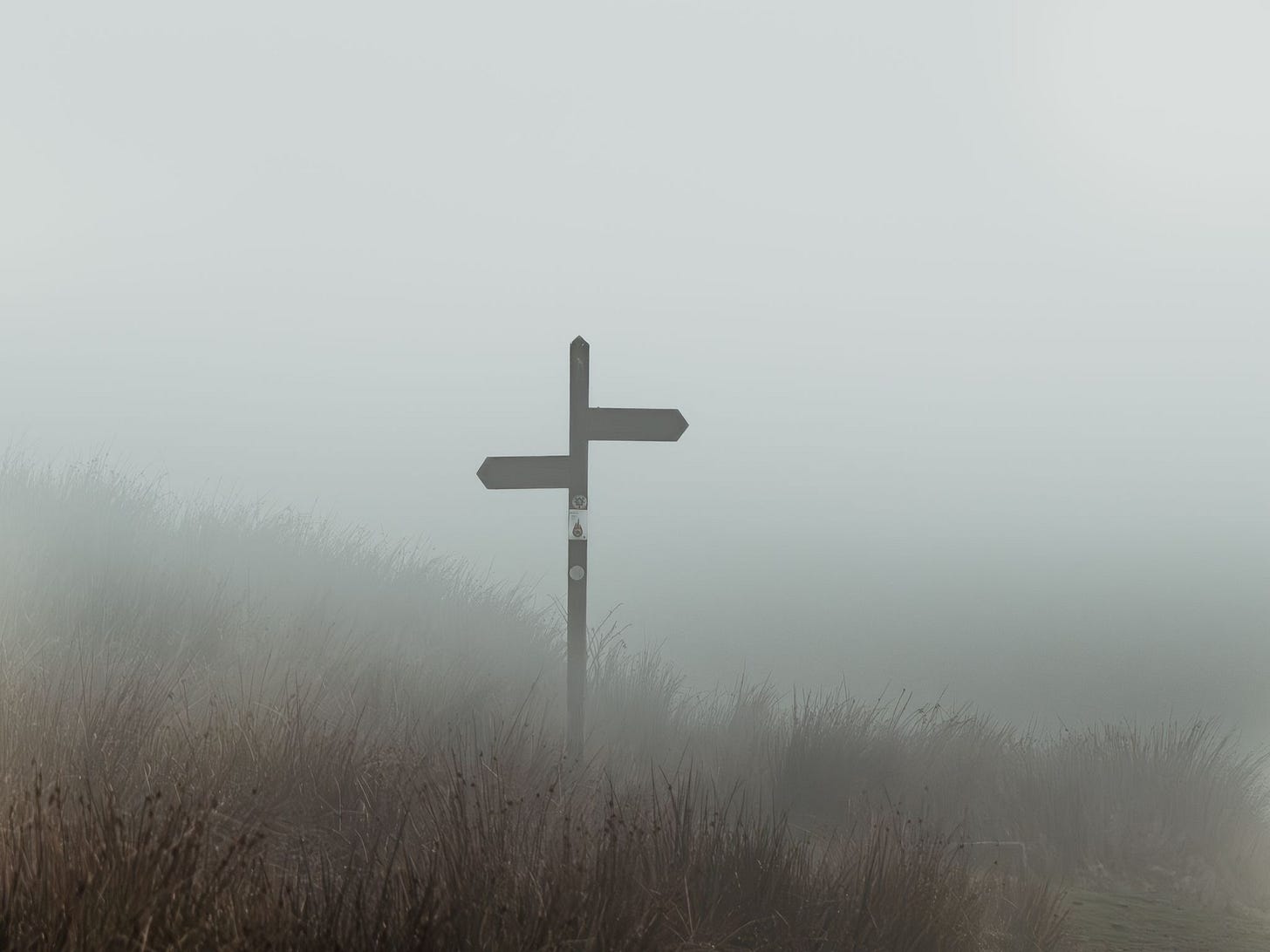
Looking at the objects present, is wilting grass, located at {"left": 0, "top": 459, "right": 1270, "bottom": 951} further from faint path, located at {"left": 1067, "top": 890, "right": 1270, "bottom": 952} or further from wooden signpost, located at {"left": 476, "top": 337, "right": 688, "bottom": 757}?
wooden signpost, located at {"left": 476, "top": 337, "right": 688, "bottom": 757}

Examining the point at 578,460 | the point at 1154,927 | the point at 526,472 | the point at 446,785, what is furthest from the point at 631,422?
the point at 1154,927

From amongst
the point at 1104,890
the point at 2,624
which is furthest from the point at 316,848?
the point at 1104,890

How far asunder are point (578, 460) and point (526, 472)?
0.41m

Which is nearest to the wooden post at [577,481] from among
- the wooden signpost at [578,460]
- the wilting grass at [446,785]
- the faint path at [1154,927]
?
the wooden signpost at [578,460]

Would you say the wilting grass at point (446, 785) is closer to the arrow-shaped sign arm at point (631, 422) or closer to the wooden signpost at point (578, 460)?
the wooden signpost at point (578, 460)

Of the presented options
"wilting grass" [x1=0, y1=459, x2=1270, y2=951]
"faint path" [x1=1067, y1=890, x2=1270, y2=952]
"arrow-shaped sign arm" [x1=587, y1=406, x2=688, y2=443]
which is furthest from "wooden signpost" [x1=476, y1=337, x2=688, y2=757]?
"faint path" [x1=1067, y1=890, x2=1270, y2=952]

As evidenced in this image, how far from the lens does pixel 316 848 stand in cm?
564

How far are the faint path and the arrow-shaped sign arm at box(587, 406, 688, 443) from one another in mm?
4349

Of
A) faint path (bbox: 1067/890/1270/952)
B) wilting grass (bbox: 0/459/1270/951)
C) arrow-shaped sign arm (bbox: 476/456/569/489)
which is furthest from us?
arrow-shaped sign arm (bbox: 476/456/569/489)

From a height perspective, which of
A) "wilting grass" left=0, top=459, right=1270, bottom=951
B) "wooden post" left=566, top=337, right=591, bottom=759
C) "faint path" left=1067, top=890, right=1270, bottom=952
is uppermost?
"wooden post" left=566, top=337, right=591, bottom=759

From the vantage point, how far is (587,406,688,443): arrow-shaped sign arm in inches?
349

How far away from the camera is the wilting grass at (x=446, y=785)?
393 cm

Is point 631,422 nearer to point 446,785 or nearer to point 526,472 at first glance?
point 526,472

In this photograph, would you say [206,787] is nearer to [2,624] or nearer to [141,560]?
[2,624]
